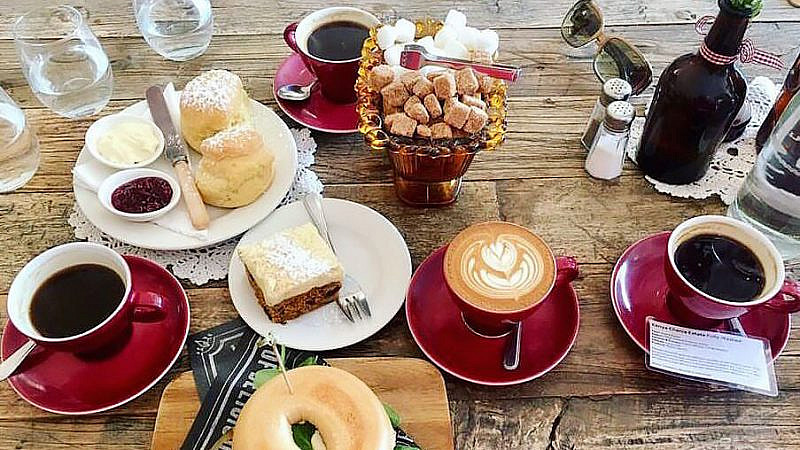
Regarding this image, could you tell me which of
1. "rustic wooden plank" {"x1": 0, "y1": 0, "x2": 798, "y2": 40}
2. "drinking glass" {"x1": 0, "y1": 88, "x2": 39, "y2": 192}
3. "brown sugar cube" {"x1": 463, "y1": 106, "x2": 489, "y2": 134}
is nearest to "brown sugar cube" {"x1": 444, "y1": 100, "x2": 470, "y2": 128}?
"brown sugar cube" {"x1": 463, "y1": 106, "x2": 489, "y2": 134}

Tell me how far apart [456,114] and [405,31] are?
9.1 inches

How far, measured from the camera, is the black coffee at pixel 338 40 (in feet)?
4.63

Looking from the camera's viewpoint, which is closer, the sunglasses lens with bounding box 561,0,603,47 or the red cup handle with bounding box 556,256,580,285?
the red cup handle with bounding box 556,256,580,285

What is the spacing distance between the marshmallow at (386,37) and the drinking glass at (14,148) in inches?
26.1

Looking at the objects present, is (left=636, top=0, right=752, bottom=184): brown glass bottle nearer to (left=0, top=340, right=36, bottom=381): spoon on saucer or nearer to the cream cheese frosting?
the cream cheese frosting

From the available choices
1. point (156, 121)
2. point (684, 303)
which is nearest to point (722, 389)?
point (684, 303)

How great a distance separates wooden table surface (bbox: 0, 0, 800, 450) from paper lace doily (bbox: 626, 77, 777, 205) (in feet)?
0.09

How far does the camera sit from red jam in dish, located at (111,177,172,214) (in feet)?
4.08

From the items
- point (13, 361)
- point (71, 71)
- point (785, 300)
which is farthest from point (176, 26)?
point (785, 300)

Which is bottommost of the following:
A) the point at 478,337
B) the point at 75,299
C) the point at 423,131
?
the point at 478,337

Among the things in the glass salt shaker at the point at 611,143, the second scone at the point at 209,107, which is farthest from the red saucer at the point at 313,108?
the glass salt shaker at the point at 611,143

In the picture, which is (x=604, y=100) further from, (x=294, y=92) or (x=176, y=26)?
(x=176, y=26)

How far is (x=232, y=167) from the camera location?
1239 mm

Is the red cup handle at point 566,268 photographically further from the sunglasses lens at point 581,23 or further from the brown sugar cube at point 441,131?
the sunglasses lens at point 581,23
